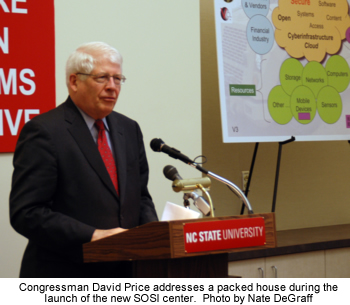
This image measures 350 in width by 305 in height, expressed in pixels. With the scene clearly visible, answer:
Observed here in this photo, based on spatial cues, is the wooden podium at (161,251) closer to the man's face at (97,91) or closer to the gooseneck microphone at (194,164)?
the gooseneck microphone at (194,164)

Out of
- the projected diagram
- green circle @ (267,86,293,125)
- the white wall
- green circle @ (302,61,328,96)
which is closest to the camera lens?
the white wall

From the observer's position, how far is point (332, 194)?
445 cm

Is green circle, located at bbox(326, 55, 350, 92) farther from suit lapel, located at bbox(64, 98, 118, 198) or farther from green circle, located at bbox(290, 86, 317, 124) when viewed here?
suit lapel, located at bbox(64, 98, 118, 198)

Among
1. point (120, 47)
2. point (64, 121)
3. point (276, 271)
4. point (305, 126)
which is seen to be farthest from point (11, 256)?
point (305, 126)

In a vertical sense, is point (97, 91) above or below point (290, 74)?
below

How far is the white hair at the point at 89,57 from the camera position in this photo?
1.82 metres

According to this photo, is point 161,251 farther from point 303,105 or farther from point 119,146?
point 303,105

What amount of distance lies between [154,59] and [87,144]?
1.27m

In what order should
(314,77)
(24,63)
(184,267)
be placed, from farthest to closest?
(314,77), (24,63), (184,267)

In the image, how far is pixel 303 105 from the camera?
11.0 feet

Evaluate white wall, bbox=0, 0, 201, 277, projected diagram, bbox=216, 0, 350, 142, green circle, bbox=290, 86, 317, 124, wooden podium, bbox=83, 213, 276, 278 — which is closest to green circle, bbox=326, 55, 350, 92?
projected diagram, bbox=216, 0, 350, 142

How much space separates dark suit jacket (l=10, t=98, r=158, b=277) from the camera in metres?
1.62

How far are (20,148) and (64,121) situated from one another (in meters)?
0.18

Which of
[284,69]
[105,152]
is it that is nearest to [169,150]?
[105,152]
